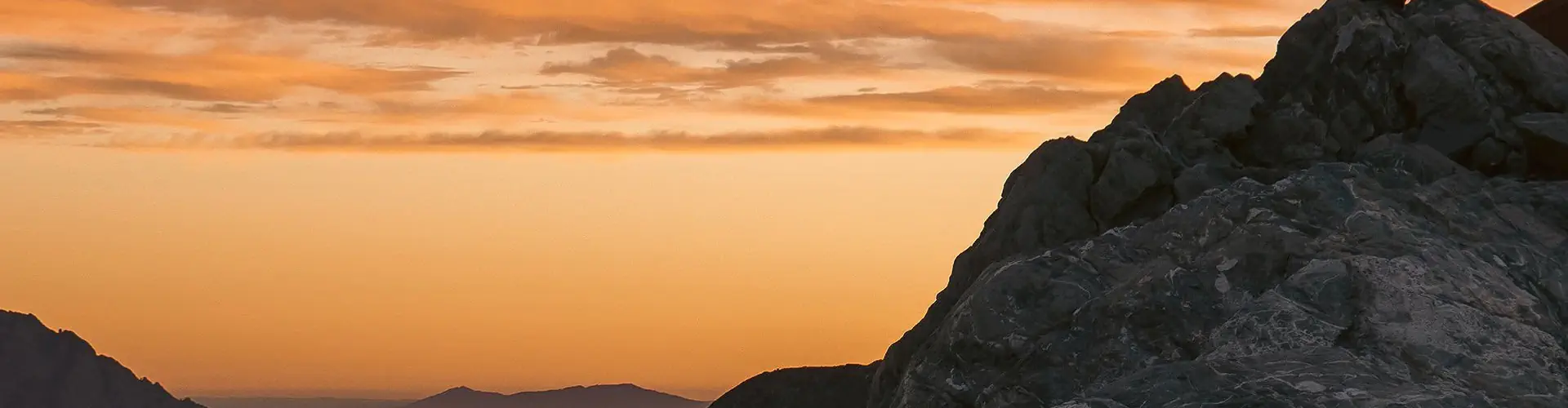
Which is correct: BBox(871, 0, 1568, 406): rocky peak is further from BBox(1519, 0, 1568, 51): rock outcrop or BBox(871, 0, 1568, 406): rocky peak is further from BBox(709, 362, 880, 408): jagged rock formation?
BBox(1519, 0, 1568, 51): rock outcrop

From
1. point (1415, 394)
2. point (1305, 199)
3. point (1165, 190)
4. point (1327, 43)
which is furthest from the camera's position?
point (1327, 43)

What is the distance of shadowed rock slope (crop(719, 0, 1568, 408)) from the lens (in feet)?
50.5

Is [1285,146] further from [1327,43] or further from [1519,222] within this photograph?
[1519,222]

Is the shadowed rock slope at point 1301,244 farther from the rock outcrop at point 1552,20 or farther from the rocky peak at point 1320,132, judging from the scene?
the rock outcrop at point 1552,20

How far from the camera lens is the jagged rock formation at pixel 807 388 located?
88.6ft

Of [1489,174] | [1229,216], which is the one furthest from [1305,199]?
[1489,174]

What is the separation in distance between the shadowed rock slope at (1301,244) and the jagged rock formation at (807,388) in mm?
5650

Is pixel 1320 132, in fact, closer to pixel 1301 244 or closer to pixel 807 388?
pixel 1301 244

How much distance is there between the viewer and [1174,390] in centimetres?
1520

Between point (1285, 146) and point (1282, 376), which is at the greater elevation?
point (1285, 146)

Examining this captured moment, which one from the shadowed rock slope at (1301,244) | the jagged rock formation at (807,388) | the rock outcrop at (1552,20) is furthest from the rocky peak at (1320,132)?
the rock outcrop at (1552,20)

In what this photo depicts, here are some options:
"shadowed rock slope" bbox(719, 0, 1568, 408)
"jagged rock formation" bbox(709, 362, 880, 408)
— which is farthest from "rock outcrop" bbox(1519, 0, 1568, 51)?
"jagged rock formation" bbox(709, 362, 880, 408)

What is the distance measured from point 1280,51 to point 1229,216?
480cm

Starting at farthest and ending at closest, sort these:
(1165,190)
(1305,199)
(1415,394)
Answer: (1165,190)
(1305,199)
(1415,394)
